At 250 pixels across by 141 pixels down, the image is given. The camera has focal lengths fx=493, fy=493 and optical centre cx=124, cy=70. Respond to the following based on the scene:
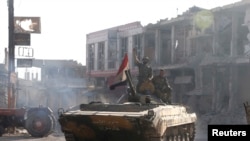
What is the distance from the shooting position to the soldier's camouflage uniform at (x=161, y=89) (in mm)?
13016

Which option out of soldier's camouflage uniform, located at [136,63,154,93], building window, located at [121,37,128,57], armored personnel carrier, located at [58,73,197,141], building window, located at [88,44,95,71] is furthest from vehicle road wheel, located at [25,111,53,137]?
A: building window, located at [88,44,95,71]

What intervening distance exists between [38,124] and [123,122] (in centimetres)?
893

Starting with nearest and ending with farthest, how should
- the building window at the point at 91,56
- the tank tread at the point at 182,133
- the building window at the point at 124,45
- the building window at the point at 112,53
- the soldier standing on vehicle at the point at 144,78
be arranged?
1. the tank tread at the point at 182,133
2. the soldier standing on vehicle at the point at 144,78
3. the building window at the point at 124,45
4. the building window at the point at 112,53
5. the building window at the point at 91,56

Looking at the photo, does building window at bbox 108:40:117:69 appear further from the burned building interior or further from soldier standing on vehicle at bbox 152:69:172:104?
soldier standing on vehicle at bbox 152:69:172:104

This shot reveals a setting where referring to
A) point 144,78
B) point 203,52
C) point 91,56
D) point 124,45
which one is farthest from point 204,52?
Result: point 91,56

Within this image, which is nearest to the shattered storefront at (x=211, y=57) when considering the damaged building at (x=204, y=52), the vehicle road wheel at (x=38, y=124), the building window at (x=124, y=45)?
the damaged building at (x=204, y=52)

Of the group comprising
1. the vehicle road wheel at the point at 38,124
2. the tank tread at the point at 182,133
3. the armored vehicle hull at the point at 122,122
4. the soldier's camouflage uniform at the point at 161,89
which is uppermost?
the soldier's camouflage uniform at the point at 161,89

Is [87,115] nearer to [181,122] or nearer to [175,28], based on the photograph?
[181,122]

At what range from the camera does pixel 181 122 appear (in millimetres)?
11938

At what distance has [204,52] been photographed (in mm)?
28297

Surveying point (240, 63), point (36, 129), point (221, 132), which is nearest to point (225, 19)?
point (240, 63)

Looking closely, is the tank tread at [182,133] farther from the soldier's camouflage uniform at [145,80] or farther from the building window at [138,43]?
the building window at [138,43]

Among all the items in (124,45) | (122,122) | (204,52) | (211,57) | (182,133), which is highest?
(124,45)

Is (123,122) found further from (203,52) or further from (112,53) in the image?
(112,53)
